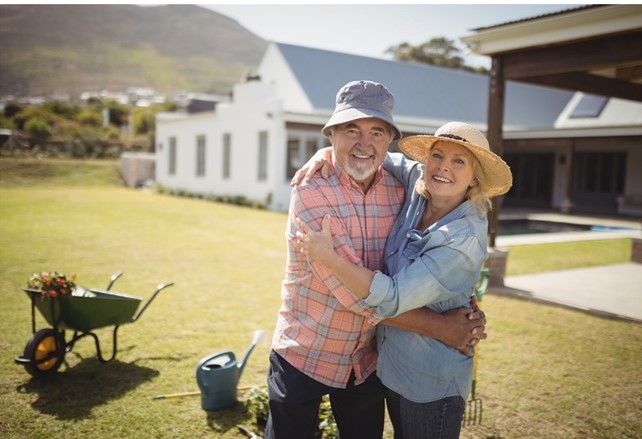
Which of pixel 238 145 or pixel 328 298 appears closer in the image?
pixel 328 298

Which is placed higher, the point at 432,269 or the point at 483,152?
the point at 483,152

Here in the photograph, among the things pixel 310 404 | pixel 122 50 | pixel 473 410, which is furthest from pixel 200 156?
pixel 122 50

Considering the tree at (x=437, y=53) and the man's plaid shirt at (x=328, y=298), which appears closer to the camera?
the man's plaid shirt at (x=328, y=298)

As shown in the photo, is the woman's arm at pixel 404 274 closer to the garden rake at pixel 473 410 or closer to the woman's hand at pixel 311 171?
the woman's hand at pixel 311 171

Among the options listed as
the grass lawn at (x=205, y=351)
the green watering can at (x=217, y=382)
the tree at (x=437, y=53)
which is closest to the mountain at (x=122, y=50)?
the tree at (x=437, y=53)

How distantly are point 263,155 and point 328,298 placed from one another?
18.3 m

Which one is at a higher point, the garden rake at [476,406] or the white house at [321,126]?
the white house at [321,126]

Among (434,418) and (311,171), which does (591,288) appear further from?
(311,171)

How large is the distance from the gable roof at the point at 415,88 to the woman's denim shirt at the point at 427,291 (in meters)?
18.3

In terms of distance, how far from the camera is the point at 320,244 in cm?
199

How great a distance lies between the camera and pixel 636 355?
527 cm

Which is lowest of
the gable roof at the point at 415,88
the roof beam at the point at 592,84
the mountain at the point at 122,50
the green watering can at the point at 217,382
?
the green watering can at the point at 217,382

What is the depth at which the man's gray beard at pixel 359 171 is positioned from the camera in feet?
7.44

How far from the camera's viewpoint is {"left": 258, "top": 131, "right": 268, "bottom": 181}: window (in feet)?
65.6
